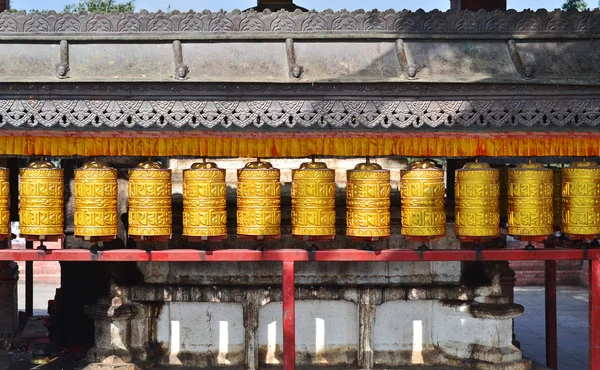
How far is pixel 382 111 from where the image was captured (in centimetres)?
576

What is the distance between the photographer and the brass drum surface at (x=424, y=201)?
612 centimetres

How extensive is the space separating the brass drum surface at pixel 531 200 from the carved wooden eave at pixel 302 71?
42cm

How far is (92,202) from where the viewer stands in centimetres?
601

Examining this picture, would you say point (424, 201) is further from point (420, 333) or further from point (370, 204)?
point (420, 333)

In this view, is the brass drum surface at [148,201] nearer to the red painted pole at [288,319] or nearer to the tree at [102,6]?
the red painted pole at [288,319]

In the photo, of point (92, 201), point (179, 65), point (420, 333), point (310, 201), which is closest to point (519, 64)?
point (310, 201)

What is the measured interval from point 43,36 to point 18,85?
51 cm

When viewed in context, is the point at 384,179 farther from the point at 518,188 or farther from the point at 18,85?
the point at 18,85

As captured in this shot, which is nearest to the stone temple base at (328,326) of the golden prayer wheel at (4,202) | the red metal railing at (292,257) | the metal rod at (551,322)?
the metal rod at (551,322)

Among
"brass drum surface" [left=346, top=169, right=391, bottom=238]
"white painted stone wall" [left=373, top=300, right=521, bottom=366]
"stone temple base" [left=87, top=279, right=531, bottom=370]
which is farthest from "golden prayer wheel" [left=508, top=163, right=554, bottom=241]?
"white painted stone wall" [left=373, top=300, right=521, bottom=366]

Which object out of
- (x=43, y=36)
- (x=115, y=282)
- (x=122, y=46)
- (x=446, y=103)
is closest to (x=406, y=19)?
(x=446, y=103)

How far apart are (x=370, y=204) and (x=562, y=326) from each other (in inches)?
253

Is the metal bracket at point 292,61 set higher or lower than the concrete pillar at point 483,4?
lower

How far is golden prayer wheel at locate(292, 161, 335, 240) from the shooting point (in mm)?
6098
